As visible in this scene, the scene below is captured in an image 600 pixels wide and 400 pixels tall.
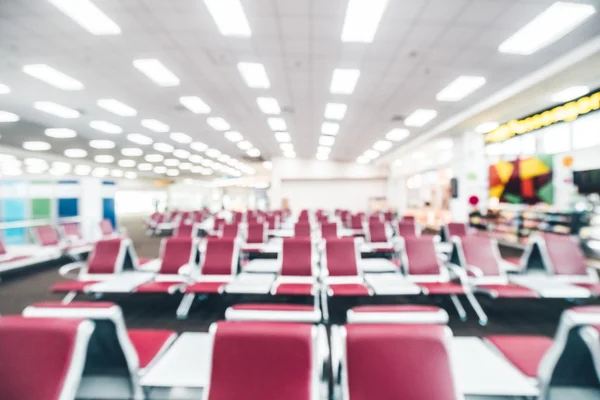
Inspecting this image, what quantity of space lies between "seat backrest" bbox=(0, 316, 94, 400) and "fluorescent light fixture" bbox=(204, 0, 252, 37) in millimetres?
3798

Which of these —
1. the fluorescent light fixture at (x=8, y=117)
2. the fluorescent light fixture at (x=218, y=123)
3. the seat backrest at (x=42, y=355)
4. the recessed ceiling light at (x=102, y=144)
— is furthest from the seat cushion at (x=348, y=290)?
the recessed ceiling light at (x=102, y=144)

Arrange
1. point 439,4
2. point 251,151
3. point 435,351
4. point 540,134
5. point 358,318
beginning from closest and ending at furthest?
point 435,351
point 358,318
point 439,4
point 540,134
point 251,151

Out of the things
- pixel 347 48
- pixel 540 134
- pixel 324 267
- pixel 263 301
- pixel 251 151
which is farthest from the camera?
pixel 251 151

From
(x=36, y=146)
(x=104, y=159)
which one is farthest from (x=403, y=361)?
(x=104, y=159)

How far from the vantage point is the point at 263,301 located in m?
4.38

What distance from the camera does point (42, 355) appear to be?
4.40 ft

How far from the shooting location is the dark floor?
11.3 ft

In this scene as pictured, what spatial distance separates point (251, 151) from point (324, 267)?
12.0m

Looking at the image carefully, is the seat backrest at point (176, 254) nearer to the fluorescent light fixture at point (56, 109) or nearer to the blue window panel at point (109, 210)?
the fluorescent light fixture at point (56, 109)

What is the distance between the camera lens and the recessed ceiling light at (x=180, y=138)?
11422 millimetres

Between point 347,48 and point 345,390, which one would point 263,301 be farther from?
point 347,48

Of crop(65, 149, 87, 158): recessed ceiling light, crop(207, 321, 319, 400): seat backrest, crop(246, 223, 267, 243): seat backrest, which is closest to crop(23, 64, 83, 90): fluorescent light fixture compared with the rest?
crop(246, 223, 267, 243): seat backrest

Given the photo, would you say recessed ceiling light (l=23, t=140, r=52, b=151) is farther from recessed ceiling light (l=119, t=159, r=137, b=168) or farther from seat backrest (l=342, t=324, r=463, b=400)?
seat backrest (l=342, t=324, r=463, b=400)

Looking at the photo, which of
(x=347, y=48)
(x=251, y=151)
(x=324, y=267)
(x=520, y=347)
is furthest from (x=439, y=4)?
(x=251, y=151)
